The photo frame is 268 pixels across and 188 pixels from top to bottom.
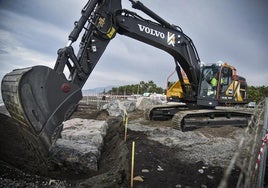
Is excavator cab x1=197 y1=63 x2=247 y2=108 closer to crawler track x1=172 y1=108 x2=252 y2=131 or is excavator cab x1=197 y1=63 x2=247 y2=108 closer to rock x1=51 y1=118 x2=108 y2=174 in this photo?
crawler track x1=172 y1=108 x2=252 y2=131

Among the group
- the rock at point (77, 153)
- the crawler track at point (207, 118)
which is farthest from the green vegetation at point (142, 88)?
the rock at point (77, 153)

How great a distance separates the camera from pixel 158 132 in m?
8.34

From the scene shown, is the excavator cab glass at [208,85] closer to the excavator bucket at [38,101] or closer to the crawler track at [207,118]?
the crawler track at [207,118]

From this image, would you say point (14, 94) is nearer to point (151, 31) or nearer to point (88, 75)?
point (88, 75)

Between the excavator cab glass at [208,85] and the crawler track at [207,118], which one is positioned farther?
the excavator cab glass at [208,85]

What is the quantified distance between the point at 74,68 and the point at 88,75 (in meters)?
0.46

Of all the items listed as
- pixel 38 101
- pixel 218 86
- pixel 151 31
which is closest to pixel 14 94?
pixel 38 101

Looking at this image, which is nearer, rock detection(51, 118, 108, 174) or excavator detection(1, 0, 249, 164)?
excavator detection(1, 0, 249, 164)

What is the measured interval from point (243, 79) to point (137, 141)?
6858 millimetres

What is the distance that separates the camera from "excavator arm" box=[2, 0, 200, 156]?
384cm

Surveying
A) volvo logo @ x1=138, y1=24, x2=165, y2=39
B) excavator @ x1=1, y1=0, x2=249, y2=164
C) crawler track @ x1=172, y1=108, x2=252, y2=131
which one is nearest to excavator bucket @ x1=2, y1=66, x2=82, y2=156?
excavator @ x1=1, y1=0, x2=249, y2=164

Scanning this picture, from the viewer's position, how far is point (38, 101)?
3.95 metres

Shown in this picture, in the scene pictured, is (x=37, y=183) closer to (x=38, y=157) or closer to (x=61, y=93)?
(x=38, y=157)

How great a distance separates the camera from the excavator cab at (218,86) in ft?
30.8
